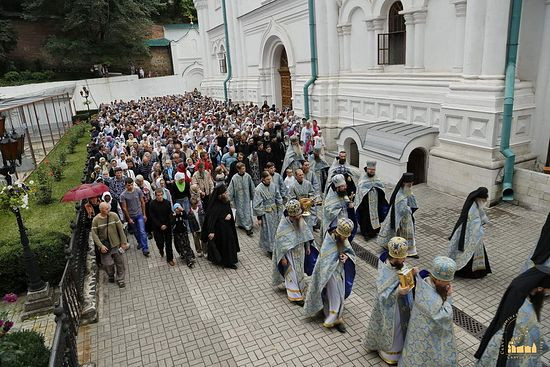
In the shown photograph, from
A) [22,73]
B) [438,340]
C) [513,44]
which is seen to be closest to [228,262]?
[438,340]

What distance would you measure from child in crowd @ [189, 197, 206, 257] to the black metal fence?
1.99m

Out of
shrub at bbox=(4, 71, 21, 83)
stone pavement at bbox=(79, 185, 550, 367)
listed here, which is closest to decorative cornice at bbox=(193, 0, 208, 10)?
shrub at bbox=(4, 71, 21, 83)

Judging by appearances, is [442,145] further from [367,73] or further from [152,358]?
[152,358]

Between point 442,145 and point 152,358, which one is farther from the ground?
point 442,145

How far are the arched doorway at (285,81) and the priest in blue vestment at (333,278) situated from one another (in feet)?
52.8

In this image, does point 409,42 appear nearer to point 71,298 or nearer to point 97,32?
point 71,298

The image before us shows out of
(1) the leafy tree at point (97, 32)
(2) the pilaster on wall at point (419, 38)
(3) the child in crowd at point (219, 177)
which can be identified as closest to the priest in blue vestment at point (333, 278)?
(3) the child in crowd at point (219, 177)

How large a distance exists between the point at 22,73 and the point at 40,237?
34.4 meters

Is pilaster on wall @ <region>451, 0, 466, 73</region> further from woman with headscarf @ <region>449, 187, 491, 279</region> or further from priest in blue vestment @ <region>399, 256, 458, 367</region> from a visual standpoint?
priest in blue vestment @ <region>399, 256, 458, 367</region>

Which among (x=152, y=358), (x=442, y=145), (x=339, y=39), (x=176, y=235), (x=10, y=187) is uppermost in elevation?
(x=339, y=39)

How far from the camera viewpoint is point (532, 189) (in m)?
9.02

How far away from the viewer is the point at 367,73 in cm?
1394

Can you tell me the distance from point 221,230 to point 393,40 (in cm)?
874

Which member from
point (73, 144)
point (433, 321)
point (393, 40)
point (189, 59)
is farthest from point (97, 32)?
point (433, 321)
